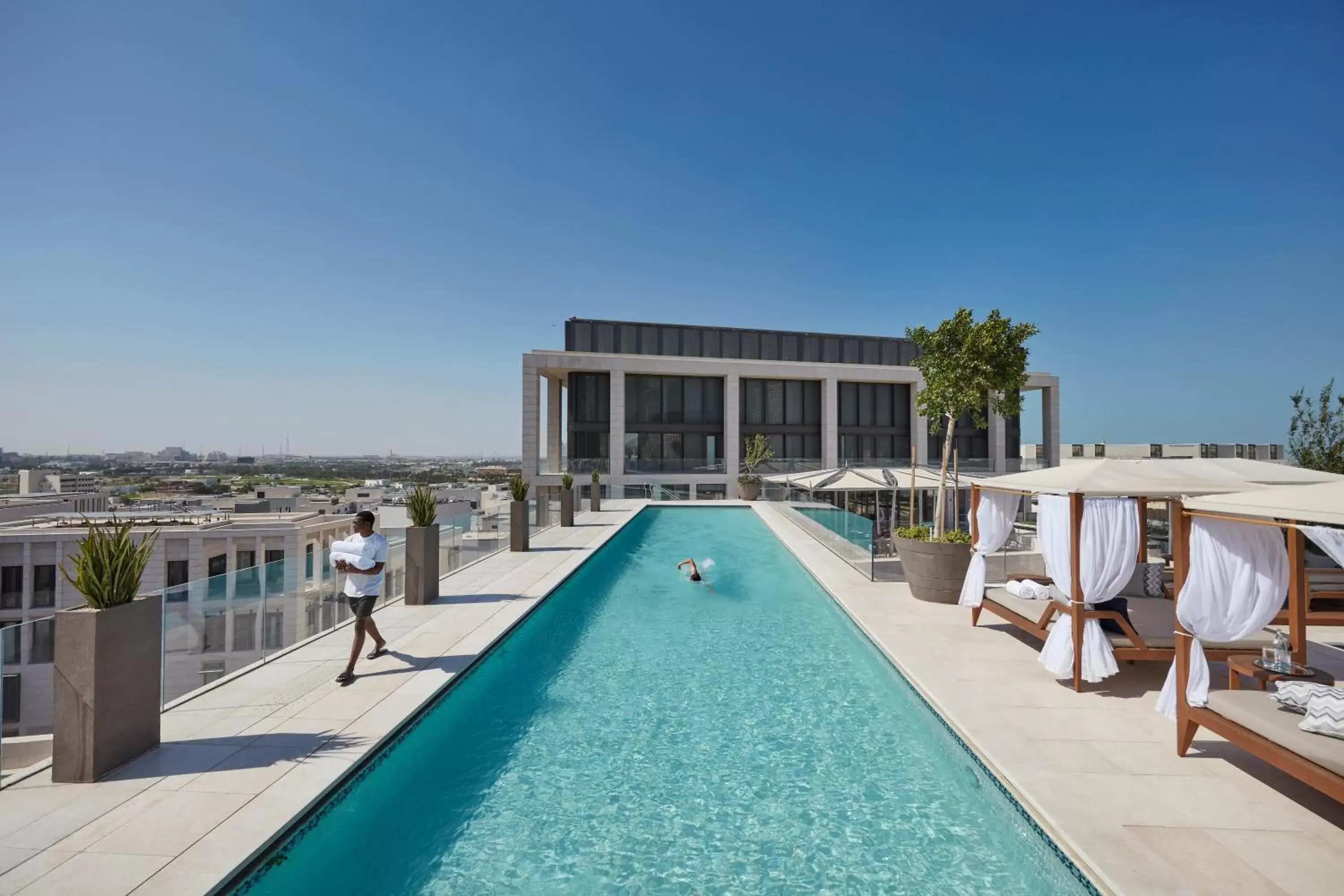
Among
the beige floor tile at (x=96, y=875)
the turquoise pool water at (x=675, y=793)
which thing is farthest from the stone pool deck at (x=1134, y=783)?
the beige floor tile at (x=96, y=875)

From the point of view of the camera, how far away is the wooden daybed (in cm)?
288

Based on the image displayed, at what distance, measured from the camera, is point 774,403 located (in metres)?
35.3

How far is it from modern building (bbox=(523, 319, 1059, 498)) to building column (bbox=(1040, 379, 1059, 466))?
0.24 ft

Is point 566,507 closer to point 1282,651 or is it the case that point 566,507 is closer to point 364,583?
point 364,583

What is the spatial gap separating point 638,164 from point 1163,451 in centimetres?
4236

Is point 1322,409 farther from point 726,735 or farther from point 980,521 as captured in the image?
point 726,735

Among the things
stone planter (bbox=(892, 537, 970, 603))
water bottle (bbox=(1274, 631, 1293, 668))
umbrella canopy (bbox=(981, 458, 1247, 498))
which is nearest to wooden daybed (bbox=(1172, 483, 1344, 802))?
water bottle (bbox=(1274, 631, 1293, 668))

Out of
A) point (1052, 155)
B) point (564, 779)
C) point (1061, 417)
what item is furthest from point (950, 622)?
point (1061, 417)

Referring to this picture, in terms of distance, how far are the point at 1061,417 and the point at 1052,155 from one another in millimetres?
23771

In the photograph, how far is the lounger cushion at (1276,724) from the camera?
286 cm

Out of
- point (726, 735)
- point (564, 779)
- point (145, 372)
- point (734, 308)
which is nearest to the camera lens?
point (564, 779)

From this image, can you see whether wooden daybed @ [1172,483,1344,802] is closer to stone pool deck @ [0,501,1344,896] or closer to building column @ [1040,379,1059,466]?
stone pool deck @ [0,501,1344,896]

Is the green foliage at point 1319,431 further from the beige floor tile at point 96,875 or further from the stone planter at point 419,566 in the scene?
the beige floor tile at point 96,875

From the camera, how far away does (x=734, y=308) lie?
39.9 m
